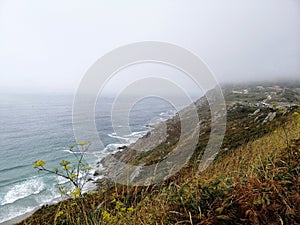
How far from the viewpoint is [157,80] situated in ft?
22.3

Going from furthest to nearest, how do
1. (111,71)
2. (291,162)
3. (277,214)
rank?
(111,71) → (291,162) → (277,214)

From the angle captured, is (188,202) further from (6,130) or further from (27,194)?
(6,130)

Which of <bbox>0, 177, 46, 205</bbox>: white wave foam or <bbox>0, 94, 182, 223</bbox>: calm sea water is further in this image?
<bbox>0, 177, 46, 205</bbox>: white wave foam

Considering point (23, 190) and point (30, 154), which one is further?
point (30, 154)

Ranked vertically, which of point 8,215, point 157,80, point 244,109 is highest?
point 157,80

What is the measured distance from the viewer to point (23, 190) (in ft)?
87.9

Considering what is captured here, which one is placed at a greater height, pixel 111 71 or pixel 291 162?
pixel 111 71

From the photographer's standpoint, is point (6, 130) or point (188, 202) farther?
point (6, 130)

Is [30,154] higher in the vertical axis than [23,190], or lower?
higher

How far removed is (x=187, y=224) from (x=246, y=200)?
512 millimetres

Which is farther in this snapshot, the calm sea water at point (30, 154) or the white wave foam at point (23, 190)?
the white wave foam at point (23, 190)

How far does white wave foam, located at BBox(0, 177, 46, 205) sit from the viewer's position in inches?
960

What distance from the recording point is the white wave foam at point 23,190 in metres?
24.4

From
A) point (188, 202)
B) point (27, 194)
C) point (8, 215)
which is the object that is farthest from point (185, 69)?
point (27, 194)
